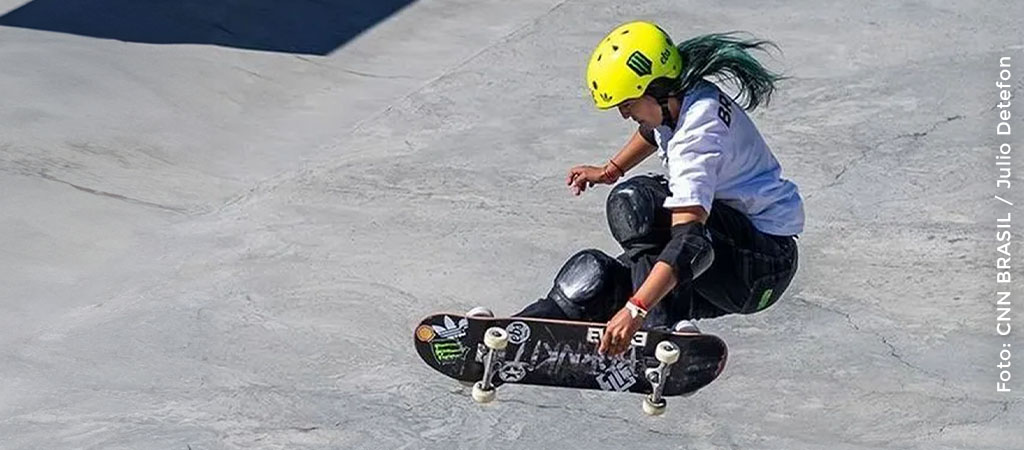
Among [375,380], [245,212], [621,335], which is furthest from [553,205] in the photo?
[621,335]

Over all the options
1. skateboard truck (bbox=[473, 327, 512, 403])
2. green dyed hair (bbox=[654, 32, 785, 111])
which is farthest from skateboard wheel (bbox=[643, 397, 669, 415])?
green dyed hair (bbox=[654, 32, 785, 111])

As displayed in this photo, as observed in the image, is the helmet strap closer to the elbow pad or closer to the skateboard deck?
the elbow pad

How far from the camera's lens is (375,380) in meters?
6.24

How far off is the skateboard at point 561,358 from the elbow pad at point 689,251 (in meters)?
0.51

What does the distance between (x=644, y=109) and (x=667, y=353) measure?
0.77 m

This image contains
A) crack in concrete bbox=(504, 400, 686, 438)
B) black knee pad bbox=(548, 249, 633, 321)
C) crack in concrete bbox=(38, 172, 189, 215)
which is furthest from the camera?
crack in concrete bbox=(38, 172, 189, 215)

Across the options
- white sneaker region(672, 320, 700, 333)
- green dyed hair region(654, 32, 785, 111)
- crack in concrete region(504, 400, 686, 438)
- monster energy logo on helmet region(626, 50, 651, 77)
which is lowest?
crack in concrete region(504, 400, 686, 438)

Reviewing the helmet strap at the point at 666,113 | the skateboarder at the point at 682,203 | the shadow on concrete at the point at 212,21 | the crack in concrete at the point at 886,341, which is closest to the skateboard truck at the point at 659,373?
the skateboarder at the point at 682,203

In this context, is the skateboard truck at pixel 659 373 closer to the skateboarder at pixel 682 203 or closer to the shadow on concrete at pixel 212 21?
the skateboarder at pixel 682 203

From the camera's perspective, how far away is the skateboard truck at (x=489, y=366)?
5.05m

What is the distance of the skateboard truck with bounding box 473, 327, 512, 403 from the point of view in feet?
16.6

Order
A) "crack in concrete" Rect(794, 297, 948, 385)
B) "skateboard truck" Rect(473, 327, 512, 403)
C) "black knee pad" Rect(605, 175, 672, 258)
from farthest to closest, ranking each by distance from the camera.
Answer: "crack in concrete" Rect(794, 297, 948, 385) < "skateboard truck" Rect(473, 327, 512, 403) < "black knee pad" Rect(605, 175, 672, 258)

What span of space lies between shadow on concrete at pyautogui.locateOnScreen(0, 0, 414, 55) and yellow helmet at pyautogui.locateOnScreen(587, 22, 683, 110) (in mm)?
→ 5990

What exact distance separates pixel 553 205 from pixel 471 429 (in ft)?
7.68
